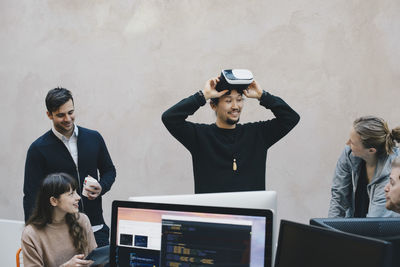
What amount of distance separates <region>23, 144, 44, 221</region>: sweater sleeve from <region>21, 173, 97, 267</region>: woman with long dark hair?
0.93 feet

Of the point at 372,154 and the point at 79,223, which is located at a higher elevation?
the point at 372,154

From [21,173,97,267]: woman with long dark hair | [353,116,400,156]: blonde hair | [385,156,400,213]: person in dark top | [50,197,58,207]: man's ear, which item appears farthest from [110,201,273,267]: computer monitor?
[353,116,400,156]: blonde hair

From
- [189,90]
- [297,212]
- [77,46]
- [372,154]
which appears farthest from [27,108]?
[372,154]

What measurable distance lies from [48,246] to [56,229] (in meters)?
0.10

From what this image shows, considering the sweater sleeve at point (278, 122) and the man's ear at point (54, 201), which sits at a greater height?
the sweater sleeve at point (278, 122)

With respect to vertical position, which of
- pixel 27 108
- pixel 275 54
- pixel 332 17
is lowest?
pixel 27 108

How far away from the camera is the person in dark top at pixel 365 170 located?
200 cm

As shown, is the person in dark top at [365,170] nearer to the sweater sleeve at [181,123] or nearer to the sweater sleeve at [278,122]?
the sweater sleeve at [278,122]

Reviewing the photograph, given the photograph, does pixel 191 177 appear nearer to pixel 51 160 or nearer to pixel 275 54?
pixel 275 54

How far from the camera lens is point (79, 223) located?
206 centimetres

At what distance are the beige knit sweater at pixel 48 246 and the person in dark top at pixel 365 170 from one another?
128 cm

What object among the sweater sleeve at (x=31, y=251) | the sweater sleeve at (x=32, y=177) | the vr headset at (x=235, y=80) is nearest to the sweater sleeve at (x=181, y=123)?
the vr headset at (x=235, y=80)

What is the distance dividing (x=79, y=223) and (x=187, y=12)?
7.00 feet

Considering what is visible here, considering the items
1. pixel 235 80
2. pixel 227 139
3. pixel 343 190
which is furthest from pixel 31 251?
pixel 343 190
